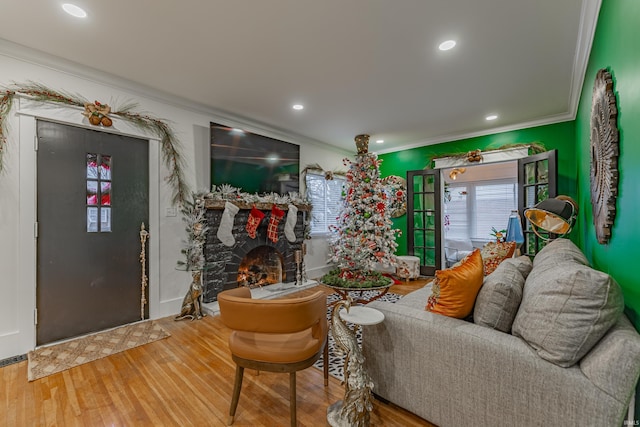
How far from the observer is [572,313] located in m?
1.12

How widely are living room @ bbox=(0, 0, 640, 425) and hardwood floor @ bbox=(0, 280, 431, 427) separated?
92 millimetres

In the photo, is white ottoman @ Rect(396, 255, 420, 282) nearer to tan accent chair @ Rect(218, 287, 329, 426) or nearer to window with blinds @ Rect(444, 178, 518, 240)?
window with blinds @ Rect(444, 178, 518, 240)

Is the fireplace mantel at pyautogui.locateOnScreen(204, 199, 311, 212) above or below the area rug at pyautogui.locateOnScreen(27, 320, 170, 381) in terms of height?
above

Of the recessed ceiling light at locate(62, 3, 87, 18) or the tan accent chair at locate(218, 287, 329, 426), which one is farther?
the recessed ceiling light at locate(62, 3, 87, 18)

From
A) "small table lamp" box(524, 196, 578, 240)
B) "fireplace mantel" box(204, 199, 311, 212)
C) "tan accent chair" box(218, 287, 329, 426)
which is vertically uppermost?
"fireplace mantel" box(204, 199, 311, 212)

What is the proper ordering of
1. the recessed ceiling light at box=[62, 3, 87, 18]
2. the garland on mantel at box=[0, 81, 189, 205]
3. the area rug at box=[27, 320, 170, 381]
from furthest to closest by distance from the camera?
the garland on mantel at box=[0, 81, 189, 205]
the area rug at box=[27, 320, 170, 381]
the recessed ceiling light at box=[62, 3, 87, 18]

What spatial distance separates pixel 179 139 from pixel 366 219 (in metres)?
2.70

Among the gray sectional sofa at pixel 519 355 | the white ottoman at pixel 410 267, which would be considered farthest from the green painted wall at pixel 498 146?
the gray sectional sofa at pixel 519 355

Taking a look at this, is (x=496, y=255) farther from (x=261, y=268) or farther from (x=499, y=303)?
(x=261, y=268)

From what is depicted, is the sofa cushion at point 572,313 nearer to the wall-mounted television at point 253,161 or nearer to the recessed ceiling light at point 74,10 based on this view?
the recessed ceiling light at point 74,10

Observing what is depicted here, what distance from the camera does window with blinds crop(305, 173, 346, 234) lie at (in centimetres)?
511

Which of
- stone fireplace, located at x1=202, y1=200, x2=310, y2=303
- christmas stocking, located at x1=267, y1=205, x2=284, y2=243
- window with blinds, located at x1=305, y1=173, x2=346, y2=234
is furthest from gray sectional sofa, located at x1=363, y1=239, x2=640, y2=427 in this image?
window with blinds, located at x1=305, y1=173, x2=346, y2=234

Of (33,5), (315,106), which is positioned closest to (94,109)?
(33,5)

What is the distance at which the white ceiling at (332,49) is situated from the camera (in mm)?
1919
